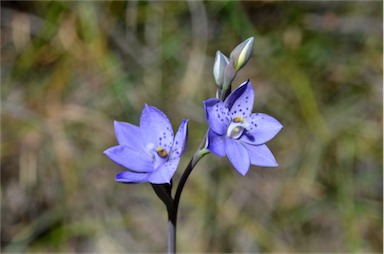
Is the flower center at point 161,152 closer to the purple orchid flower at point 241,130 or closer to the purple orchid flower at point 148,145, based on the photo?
the purple orchid flower at point 148,145

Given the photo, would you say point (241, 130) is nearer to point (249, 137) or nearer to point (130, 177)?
point (249, 137)

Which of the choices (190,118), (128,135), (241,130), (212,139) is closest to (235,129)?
(241,130)

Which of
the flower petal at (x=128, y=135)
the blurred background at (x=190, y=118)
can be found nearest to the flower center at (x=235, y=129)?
the flower petal at (x=128, y=135)

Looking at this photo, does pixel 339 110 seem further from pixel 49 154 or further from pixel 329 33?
pixel 49 154

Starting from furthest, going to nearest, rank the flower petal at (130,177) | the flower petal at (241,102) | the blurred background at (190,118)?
the blurred background at (190,118) → the flower petal at (241,102) → the flower petal at (130,177)

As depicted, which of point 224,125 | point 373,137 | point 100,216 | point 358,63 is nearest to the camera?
point 224,125

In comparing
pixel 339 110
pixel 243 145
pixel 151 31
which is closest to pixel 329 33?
pixel 339 110
